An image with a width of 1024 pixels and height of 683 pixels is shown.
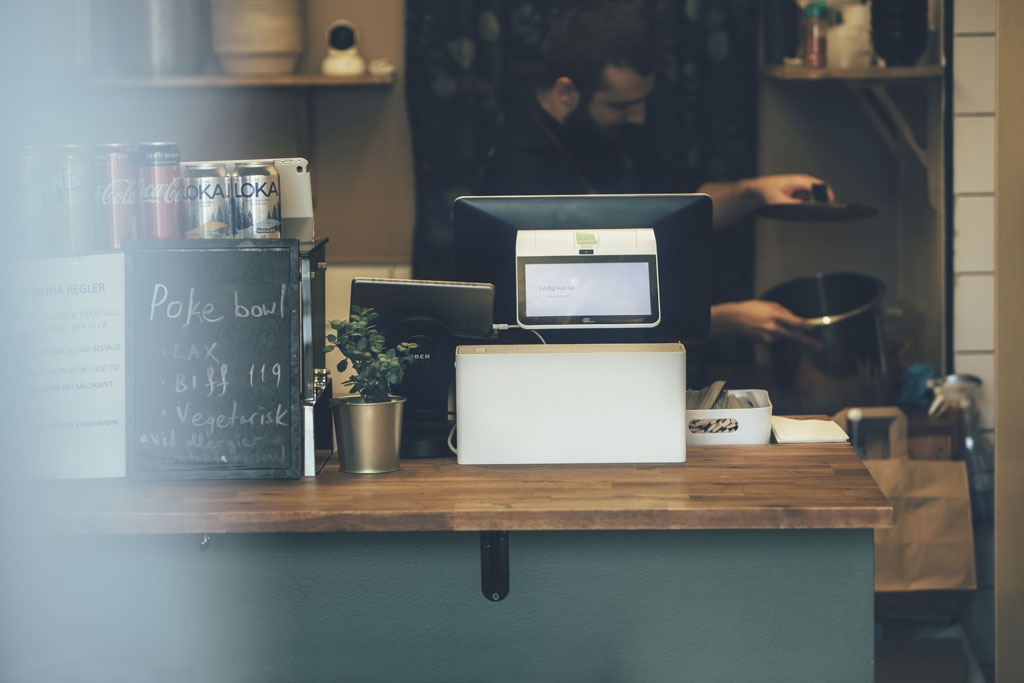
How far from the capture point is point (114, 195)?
5.32ft

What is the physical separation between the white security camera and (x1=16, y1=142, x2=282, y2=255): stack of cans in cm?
195

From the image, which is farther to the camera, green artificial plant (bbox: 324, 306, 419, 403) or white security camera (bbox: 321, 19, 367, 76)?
white security camera (bbox: 321, 19, 367, 76)

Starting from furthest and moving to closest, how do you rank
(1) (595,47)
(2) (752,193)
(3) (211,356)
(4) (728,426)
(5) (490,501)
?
1. (2) (752,193)
2. (1) (595,47)
3. (4) (728,426)
4. (3) (211,356)
5. (5) (490,501)

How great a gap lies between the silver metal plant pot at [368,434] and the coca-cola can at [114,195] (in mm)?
414

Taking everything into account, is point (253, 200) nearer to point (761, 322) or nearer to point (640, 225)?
point (640, 225)

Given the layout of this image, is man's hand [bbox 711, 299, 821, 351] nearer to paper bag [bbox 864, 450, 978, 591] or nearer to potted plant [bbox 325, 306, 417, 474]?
paper bag [bbox 864, 450, 978, 591]

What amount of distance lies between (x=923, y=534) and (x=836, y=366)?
0.55m

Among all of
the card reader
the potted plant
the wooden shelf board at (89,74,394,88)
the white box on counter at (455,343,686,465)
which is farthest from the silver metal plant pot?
the wooden shelf board at (89,74,394,88)

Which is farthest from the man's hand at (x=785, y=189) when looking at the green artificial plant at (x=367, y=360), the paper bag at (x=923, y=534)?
the green artificial plant at (x=367, y=360)

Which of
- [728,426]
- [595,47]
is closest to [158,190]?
[728,426]

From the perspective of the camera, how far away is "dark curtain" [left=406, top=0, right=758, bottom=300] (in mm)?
3398

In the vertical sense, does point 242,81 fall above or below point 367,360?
above

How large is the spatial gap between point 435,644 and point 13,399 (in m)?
0.89

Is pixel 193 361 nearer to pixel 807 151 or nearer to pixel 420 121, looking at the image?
pixel 420 121
